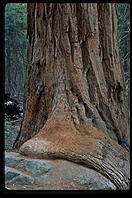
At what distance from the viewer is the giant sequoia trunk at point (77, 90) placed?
452 cm

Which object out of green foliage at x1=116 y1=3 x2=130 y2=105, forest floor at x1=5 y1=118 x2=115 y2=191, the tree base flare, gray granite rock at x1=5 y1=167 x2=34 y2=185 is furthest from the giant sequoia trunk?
green foliage at x1=116 y1=3 x2=130 y2=105

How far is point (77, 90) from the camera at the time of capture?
195 inches

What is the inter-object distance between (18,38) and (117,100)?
11.6 meters

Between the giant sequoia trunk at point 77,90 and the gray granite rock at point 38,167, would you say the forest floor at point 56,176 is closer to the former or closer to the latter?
the gray granite rock at point 38,167

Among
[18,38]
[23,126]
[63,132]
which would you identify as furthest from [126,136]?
[18,38]

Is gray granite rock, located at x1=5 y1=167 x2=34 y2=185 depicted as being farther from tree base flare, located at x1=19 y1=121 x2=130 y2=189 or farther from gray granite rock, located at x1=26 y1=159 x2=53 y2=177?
tree base flare, located at x1=19 y1=121 x2=130 y2=189

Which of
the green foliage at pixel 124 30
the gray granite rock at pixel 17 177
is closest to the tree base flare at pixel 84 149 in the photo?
the gray granite rock at pixel 17 177

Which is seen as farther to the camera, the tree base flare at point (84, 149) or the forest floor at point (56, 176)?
the tree base flare at point (84, 149)

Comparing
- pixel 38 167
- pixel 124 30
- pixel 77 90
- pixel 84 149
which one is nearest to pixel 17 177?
pixel 38 167

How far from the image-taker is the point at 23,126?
5.86 metres

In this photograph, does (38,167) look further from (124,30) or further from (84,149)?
(124,30)

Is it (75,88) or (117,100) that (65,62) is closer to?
(75,88)

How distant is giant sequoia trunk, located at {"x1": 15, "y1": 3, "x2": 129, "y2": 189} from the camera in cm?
452

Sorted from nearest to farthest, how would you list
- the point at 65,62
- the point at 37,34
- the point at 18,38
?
the point at 65,62 → the point at 37,34 → the point at 18,38
